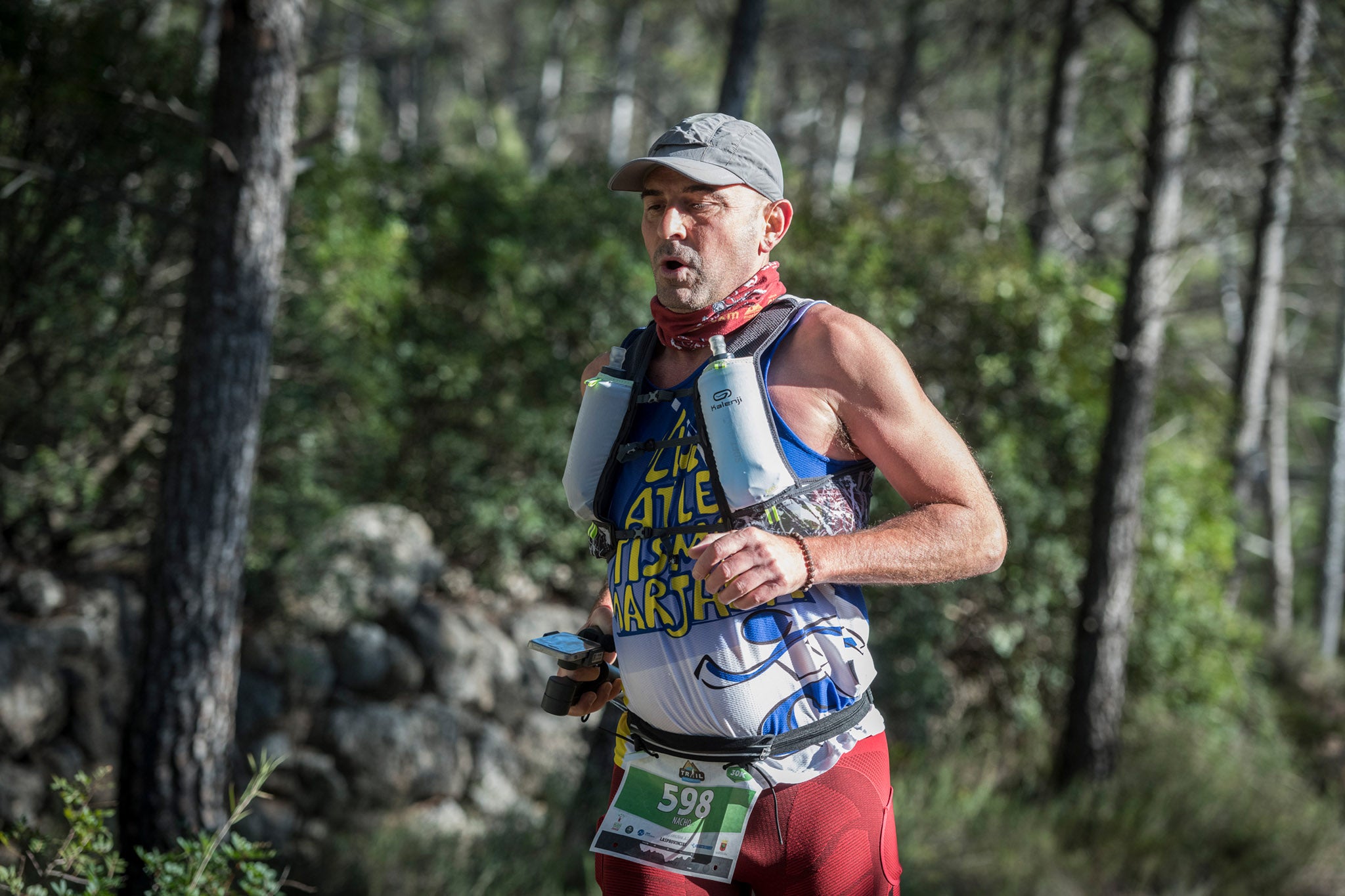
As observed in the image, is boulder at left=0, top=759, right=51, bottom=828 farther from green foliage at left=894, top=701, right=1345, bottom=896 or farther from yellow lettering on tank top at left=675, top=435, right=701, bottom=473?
yellow lettering on tank top at left=675, top=435, right=701, bottom=473

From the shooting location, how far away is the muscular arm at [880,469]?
1.65 m

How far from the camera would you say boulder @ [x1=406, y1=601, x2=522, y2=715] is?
7.20 meters

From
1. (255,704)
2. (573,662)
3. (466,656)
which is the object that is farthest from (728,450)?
(466,656)

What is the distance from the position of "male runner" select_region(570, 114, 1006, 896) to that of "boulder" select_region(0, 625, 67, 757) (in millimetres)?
4520

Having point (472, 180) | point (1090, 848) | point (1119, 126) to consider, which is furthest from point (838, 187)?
point (1090, 848)

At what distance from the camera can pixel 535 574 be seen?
7762 millimetres

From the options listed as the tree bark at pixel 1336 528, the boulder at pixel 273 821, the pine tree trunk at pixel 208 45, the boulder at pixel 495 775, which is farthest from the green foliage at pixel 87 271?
the tree bark at pixel 1336 528

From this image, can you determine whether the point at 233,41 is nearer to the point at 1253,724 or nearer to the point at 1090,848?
the point at 1090,848

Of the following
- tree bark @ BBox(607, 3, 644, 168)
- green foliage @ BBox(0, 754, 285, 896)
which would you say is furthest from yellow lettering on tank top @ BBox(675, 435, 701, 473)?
tree bark @ BBox(607, 3, 644, 168)

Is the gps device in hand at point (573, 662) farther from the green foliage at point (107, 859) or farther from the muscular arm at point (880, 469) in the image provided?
the green foliage at point (107, 859)

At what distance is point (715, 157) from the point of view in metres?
1.95

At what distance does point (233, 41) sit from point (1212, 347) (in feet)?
78.8

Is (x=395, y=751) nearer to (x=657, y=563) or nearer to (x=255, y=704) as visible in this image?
(x=255, y=704)

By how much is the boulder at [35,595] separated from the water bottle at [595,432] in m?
5.01
